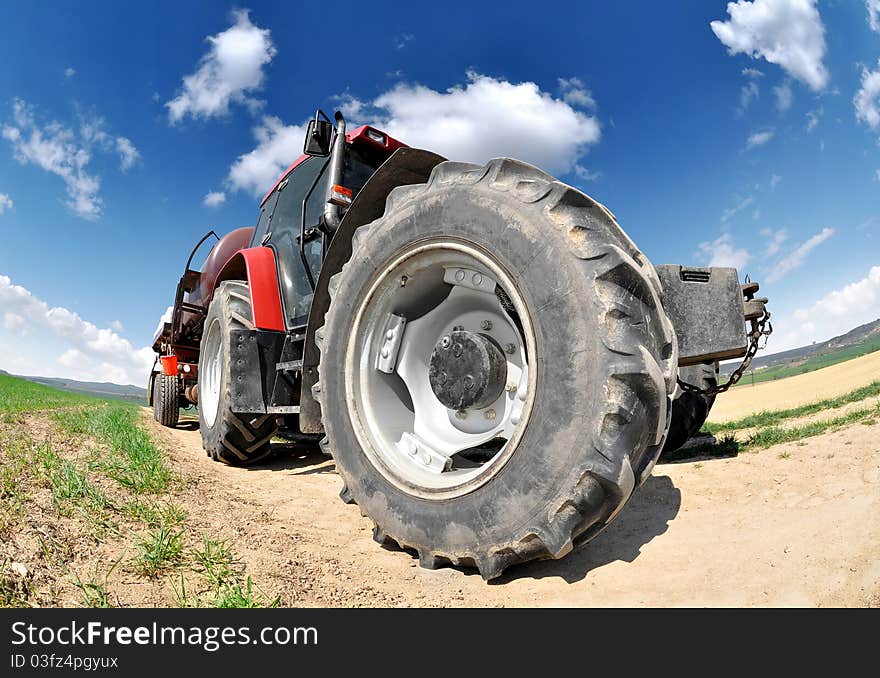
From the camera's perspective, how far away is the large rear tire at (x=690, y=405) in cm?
322

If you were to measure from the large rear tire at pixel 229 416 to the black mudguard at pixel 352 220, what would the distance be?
1.09m

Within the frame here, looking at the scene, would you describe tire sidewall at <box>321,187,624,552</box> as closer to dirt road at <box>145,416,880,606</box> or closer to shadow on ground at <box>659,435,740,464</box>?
dirt road at <box>145,416,880,606</box>

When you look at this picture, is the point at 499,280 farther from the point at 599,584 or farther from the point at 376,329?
the point at 599,584

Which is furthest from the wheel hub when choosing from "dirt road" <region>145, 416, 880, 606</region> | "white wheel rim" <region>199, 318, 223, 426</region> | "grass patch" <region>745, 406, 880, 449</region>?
"white wheel rim" <region>199, 318, 223, 426</region>

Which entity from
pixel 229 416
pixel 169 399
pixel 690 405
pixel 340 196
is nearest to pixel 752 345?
pixel 690 405

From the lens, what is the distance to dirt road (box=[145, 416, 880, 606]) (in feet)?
5.11

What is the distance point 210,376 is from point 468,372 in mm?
3508

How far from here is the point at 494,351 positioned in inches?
81.7

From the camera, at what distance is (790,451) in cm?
326

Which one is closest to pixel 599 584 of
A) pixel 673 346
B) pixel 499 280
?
pixel 673 346

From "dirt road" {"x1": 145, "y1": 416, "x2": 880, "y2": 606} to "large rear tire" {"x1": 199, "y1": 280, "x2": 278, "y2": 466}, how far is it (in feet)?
3.12

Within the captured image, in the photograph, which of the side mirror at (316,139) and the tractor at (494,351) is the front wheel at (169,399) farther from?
the side mirror at (316,139)

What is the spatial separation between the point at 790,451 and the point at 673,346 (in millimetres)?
2283
